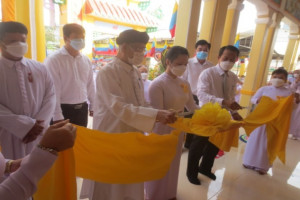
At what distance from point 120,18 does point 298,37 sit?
8034mm

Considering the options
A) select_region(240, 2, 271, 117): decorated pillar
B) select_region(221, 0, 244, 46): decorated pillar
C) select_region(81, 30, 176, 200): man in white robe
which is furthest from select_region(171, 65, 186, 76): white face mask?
select_region(240, 2, 271, 117): decorated pillar

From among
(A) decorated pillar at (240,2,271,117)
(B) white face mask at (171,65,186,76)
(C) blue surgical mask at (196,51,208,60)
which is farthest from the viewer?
(A) decorated pillar at (240,2,271,117)

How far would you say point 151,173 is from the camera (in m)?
1.28

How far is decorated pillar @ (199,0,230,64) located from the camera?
4145mm

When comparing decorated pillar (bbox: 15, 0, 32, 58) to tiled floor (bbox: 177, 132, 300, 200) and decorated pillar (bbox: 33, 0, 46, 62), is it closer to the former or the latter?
decorated pillar (bbox: 33, 0, 46, 62)

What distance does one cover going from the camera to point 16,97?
1466 mm

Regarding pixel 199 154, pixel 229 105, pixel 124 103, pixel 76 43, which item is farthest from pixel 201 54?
pixel 124 103

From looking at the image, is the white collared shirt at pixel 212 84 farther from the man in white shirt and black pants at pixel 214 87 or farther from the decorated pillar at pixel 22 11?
the decorated pillar at pixel 22 11

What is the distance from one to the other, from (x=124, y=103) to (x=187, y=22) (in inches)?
112

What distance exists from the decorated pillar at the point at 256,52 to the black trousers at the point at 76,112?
4957mm

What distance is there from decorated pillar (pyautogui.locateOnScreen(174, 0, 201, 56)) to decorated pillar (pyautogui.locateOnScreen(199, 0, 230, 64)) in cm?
58

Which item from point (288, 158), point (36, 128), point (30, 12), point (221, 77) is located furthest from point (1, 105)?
point (288, 158)

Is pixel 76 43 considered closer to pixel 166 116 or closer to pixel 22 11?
pixel 22 11

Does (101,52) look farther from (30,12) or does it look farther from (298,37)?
(30,12)
